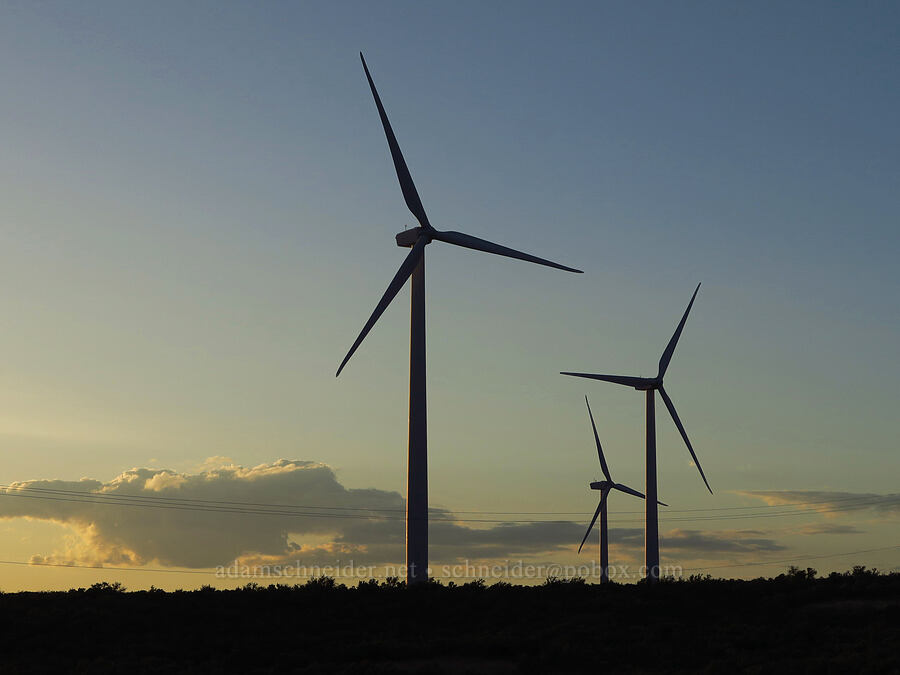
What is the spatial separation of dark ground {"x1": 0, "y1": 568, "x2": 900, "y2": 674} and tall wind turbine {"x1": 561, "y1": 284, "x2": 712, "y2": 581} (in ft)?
59.6

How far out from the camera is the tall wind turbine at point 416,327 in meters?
64.9

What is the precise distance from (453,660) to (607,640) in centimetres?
798

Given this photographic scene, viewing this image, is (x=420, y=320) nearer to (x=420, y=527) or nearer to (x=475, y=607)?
(x=420, y=527)

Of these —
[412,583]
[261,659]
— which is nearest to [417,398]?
[412,583]

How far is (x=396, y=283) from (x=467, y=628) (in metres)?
25.7

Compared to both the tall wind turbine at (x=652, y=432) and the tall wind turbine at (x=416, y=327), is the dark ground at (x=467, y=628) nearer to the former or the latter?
the tall wind turbine at (x=416, y=327)

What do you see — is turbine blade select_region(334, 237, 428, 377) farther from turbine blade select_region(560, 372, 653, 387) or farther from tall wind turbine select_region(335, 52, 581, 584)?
turbine blade select_region(560, 372, 653, 387)

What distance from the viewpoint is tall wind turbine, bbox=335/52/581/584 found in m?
64.9

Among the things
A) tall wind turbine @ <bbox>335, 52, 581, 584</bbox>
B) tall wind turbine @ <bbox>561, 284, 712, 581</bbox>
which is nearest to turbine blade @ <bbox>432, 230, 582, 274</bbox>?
tall wind turbine @ <bbox>335, 52, 581, 584</bbox>

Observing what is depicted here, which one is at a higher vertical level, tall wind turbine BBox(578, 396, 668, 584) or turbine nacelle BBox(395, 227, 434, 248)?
turbine nacelle BBox(395, 227, 434, 248)

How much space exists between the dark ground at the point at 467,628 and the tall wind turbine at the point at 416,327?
123 inches

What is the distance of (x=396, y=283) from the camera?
240 ft

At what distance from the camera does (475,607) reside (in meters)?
60.3

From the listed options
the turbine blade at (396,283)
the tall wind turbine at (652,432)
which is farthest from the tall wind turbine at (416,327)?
the tall wind turbine at (652,432)
